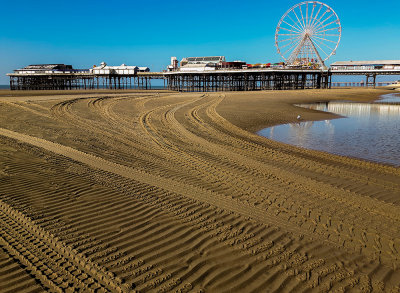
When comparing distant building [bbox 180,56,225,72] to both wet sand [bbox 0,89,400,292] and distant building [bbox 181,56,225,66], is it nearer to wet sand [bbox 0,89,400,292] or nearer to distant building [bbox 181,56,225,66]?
distant building [bbox 181,56,225,66]

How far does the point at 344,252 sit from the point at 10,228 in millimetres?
4479

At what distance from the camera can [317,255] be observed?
13.0 feet

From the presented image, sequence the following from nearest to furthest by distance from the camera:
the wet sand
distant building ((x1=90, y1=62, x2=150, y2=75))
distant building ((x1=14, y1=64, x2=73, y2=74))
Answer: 1. the wet sand
2. distant building ((x1=90, y1=62, x2=150, y2=75))
3. distant building ((x1=14, y1=64, x2=73, y2=74))

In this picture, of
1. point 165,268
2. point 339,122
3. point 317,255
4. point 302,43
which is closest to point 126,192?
point 165,268

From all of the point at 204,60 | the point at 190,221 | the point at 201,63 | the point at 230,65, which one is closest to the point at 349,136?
the point at 190,221

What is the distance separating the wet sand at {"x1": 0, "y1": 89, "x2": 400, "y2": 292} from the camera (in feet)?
11.2

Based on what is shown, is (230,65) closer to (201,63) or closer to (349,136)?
(201,63)

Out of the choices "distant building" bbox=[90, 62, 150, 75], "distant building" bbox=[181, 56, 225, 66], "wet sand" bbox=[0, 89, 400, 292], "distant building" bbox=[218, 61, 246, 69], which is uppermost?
"distant building" bbox=[181, 56, 225, 66]

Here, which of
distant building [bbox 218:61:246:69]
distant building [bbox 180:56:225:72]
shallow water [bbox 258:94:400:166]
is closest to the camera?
shallow water [bbox 258:94:400:166]

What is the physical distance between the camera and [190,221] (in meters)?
4.69

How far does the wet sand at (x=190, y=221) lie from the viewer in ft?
11.2

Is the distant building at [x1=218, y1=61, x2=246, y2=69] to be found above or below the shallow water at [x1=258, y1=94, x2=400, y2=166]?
above

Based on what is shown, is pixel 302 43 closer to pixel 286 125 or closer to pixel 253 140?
pixel 286 125

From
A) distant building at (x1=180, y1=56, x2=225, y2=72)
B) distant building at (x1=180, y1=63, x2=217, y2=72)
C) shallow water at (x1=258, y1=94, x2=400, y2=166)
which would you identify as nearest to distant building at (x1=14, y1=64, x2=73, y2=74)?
distant building at (x1=180, y1=56, x2=225, y2=72)
